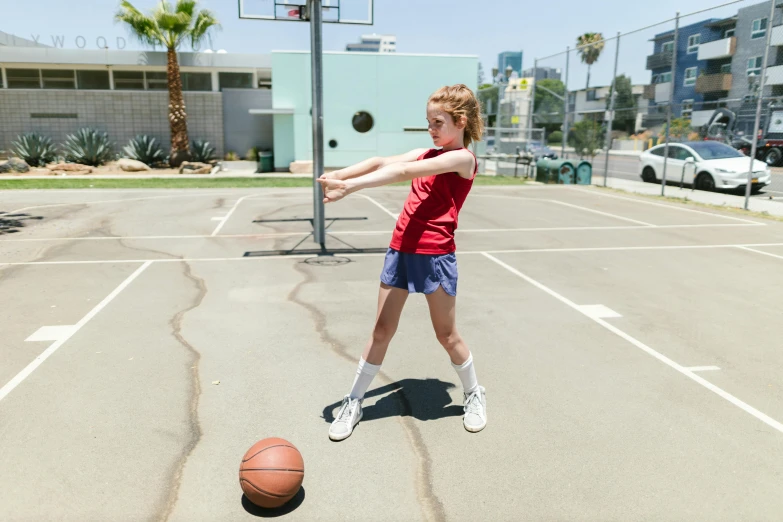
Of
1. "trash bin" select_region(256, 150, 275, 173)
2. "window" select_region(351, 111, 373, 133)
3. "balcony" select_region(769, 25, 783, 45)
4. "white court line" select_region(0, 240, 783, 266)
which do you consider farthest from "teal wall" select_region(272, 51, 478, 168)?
"white court line" select_region(0, 240, 783, 266)

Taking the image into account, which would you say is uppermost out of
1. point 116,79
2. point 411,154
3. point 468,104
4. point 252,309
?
point 116,79

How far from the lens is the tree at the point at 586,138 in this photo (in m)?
22.4

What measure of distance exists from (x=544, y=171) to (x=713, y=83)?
6636mm

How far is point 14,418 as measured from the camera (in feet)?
13.1

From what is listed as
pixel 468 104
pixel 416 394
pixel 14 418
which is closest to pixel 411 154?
pixel 468 104

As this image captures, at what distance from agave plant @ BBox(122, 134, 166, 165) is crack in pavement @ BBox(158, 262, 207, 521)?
21.0m

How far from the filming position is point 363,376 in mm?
3883

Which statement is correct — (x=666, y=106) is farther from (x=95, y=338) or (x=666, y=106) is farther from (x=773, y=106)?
(x=95, y=338)

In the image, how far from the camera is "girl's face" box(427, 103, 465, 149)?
3490 mm

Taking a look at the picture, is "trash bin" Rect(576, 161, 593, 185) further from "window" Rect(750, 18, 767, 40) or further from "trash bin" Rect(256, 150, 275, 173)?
"trash bin" Rect(256, 150, 275, 173)

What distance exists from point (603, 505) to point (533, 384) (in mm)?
1550

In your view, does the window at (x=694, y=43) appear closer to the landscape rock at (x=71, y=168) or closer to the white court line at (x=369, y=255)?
the white court line at (x=369, y=255)

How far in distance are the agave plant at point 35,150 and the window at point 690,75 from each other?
23861 millimetres

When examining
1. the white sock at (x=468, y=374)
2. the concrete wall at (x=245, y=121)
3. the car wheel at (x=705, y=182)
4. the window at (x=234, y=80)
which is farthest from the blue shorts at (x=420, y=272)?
the window at (x=234, y=80)
